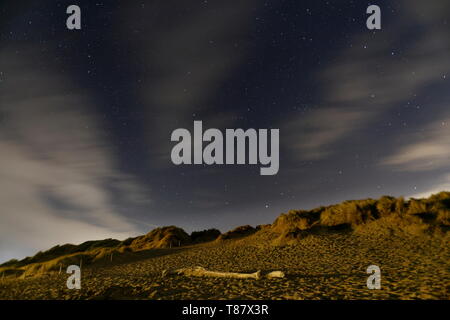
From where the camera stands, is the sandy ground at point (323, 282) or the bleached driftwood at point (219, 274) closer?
the sandy ground at point (323, 282)

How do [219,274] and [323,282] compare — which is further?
[219,274]

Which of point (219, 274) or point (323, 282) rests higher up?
point (323, 282)

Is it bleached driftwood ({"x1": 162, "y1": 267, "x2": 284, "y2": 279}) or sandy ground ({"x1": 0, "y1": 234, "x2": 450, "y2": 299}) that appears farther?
bleached driftwood ({"x1": 162, "y1": 267, "x2": 284, "y2": 279})

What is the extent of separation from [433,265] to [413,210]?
13.4 meters
